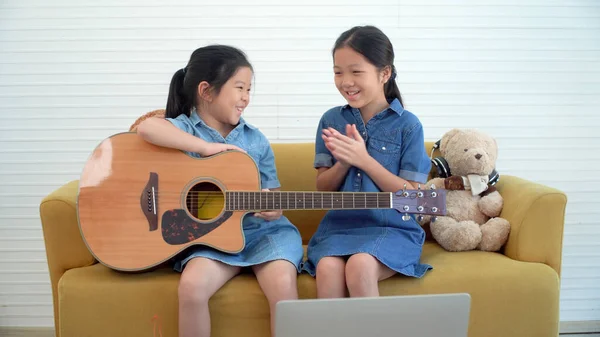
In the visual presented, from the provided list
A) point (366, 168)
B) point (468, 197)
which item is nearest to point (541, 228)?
point (468, 197)

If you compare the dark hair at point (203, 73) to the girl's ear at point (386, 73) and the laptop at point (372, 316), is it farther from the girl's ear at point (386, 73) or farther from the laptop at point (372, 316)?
the laptop at point (372, 316)

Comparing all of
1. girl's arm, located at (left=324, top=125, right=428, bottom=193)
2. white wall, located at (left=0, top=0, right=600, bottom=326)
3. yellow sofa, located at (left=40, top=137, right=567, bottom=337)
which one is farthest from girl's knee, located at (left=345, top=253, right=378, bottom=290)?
white wall, located at (left=0, top=0, right=600, bottom=326)

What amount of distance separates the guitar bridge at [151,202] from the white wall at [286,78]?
1077 millimetres

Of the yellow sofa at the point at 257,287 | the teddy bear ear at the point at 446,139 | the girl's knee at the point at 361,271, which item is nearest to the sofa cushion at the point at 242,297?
the yellow sofa at the point at 257,287

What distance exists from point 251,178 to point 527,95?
5.55ft

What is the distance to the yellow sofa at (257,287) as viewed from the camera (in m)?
1.92

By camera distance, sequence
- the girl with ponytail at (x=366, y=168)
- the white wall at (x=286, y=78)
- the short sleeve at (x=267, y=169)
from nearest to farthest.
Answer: the girl with ponytail at (x=366, y=168) < the short sleeve at (x=267, y=169) < the white wall at (x=286, y=78)

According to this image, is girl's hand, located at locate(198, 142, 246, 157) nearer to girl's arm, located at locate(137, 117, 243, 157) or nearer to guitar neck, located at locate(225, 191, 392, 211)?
girl's arm, located at locate(137, 117, 243, 157)

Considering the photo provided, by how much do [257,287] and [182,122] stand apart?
624 millimetres

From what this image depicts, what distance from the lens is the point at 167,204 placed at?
192 centimetres

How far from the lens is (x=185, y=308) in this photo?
5.99 ft

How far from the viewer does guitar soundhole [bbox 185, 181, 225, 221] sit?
1.96 meters

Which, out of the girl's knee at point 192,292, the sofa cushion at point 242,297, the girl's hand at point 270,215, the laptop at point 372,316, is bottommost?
the sofa cushion at point 242,297

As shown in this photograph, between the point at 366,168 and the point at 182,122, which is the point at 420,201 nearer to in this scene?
the point at 366,168
